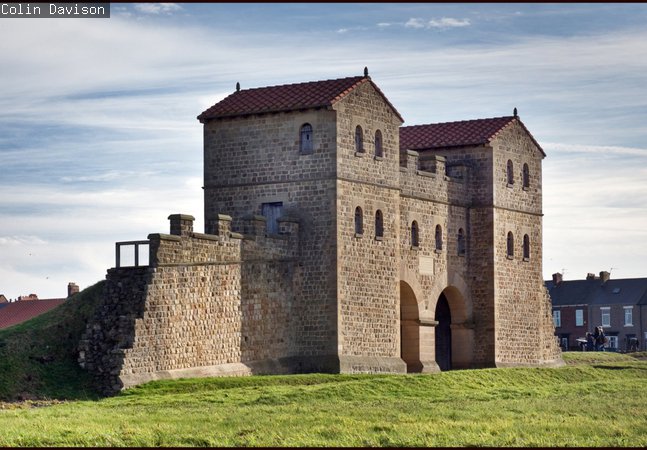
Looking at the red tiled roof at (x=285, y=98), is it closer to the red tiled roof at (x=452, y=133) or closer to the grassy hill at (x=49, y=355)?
the red tiled roof at (x=452, y=133)

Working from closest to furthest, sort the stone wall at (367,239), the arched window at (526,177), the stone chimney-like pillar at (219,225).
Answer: the stone chimney-like pillar at (219,225)
the stone wall at (367,239)
the arched window at (526,177)

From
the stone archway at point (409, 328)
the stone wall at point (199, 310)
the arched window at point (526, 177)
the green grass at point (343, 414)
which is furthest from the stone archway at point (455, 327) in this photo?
the stone wall at point (199, 310)

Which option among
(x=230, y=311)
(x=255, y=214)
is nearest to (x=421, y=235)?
(x=255, y=214)

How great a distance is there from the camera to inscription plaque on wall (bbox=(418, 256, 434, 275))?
2355 inches

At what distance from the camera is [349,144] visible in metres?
54.2

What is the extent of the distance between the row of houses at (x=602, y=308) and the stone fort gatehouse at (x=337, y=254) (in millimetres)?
47979

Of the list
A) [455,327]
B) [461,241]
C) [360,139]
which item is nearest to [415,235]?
[461,241]

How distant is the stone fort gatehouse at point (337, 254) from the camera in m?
48.4

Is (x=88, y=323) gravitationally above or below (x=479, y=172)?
below

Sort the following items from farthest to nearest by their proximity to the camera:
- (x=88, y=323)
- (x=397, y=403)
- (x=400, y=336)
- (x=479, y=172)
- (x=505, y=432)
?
(x=479, y=172) → (x=400, y=336) → (x=88, y=323) → (x=397, y=403) → (x=505, y=432)

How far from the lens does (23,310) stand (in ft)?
326

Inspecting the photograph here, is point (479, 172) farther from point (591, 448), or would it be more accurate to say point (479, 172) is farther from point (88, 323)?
point (591, 448)

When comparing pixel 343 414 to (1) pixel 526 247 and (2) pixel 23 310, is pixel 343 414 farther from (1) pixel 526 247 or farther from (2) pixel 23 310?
(2) pixel 23 310

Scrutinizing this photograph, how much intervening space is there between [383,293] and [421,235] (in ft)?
13.7
